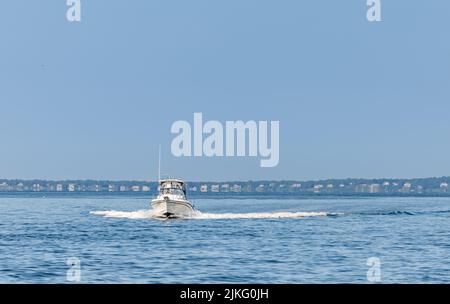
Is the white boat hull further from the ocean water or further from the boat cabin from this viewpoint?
the ocean water

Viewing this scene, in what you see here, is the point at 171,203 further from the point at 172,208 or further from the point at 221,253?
the point at 221,253

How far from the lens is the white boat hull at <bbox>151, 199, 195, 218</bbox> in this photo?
280ft

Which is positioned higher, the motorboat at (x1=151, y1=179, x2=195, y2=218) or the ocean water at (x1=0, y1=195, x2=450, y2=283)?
the motorboat at (x1=151, y1=179, x2=195, y2=218)

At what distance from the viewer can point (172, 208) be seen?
281ft

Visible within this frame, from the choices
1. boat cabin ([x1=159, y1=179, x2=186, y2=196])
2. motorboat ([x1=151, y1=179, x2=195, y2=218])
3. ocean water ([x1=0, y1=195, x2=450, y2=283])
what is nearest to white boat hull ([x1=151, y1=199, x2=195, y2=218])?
motorboat ([x1=151, y1=179, x2=195, y2=218])

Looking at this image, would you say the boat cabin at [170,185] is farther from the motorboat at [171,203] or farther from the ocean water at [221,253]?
the ocean water at [221,253]

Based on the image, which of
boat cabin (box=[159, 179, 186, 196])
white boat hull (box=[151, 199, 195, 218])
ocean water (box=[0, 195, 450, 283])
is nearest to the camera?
ocean water (box=[0, 195, 450, 283])

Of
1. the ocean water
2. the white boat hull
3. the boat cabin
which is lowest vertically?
the ocean water

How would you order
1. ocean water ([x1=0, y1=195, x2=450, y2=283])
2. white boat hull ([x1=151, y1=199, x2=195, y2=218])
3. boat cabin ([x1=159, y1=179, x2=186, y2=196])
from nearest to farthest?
1. ocean water ([x1=0, y1=195, x2=450, y2=283])
2. white boat hull ([x1=151, y1=199, x2=195, y2=218])
3. boat cabin ([x1=159, y1=179, x2=186, y2=196])

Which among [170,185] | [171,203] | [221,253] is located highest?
[170,185]

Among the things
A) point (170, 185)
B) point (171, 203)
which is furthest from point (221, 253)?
point (170, 185)

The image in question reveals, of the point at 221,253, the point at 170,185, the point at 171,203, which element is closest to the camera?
the point at 221,253

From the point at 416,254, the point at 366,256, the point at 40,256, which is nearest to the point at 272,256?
the point at 366,256
